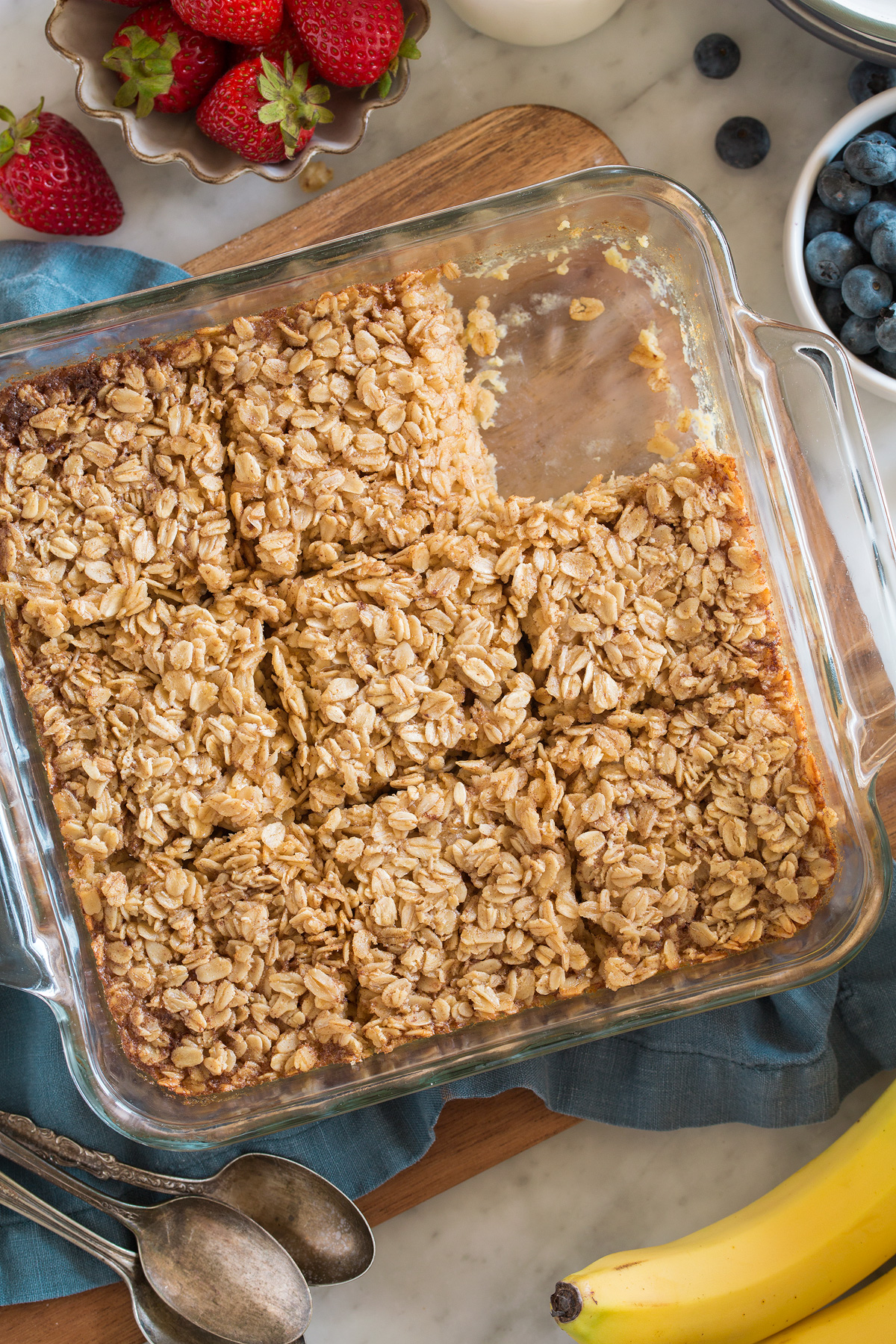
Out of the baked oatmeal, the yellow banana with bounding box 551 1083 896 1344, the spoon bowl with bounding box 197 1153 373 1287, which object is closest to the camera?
the baked oatmeal

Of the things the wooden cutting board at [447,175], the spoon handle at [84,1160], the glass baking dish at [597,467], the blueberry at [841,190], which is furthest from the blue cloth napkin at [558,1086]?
the blueberry at [841,190]

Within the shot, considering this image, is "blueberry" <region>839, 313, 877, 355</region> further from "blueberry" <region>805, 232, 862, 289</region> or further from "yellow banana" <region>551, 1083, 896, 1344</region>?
"yellow banana" <region>551, 1083, 896, 1344</region>

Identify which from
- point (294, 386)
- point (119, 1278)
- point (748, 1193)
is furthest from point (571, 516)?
point (119, 1278)

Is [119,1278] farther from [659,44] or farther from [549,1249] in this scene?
[659,44]

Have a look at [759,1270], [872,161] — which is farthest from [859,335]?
[759,1270]

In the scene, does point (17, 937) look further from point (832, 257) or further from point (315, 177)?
point (832, 257)

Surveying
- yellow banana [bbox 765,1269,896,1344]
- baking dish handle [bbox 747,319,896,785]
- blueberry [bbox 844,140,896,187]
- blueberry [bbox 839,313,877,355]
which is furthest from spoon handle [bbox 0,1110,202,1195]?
blueberry [bbox 844,140,896,187]
